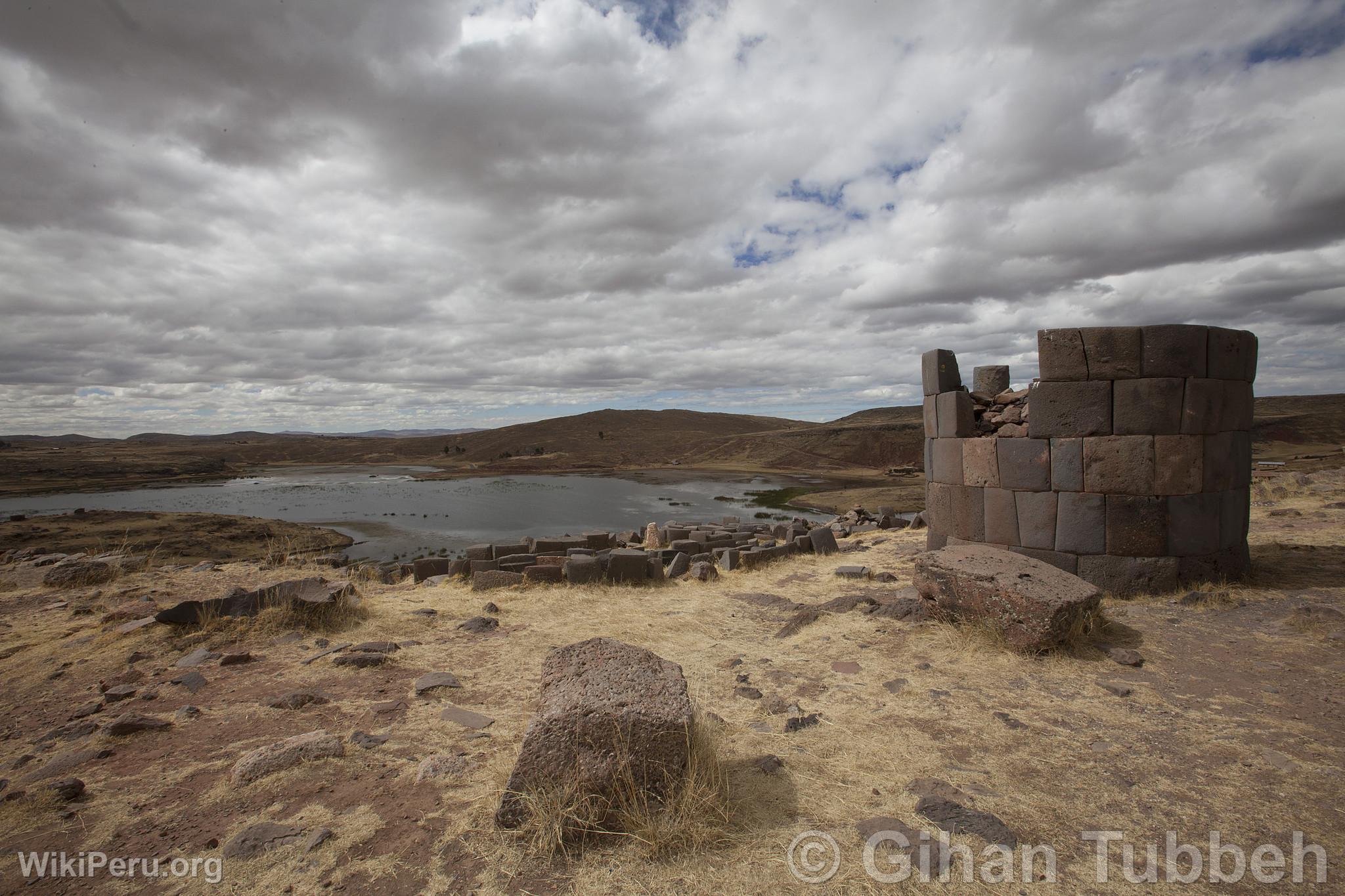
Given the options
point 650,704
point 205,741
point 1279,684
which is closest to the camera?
point 650,704

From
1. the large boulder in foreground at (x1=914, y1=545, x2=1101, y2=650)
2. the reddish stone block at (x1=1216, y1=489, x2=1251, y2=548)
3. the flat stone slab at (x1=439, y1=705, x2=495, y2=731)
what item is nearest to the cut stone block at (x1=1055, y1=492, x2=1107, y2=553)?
the reddish stone block at (x1=1216, y1=489, x2=1251, y2=548)

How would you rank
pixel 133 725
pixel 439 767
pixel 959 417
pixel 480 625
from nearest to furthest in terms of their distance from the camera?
pixel 439 767 < pixel 133 725 < pixel 480 625 < pixel 959 417

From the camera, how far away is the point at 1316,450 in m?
43.1

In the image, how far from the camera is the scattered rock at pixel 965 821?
326 centimetres

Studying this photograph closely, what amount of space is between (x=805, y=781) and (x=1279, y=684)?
168 inches

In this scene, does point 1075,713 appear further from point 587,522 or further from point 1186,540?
point 587,522

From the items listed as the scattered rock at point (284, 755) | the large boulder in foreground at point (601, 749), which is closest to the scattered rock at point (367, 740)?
the scattered rock at point (284, 755)

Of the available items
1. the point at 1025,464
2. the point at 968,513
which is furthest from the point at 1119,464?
the point at 968,513

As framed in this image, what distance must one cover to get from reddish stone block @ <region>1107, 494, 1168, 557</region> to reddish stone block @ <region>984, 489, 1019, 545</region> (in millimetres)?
1123

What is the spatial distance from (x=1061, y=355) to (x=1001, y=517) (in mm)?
2343

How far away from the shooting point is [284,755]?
4102 millimetres

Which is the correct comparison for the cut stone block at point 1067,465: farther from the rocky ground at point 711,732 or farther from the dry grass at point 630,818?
the dry grass at point 630,818

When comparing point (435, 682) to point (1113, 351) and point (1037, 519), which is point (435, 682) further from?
point (1113, 351)

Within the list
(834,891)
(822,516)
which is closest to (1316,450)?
(822,516)
